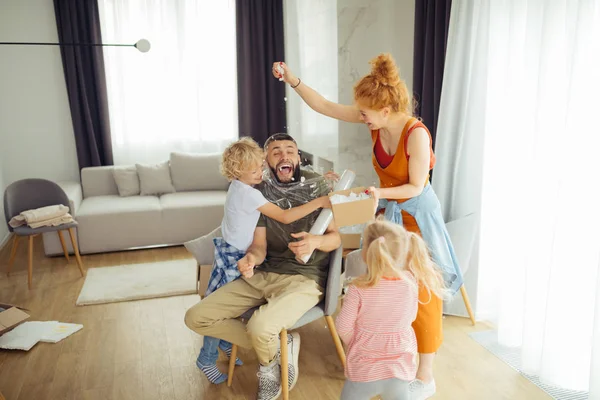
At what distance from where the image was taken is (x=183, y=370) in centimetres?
268

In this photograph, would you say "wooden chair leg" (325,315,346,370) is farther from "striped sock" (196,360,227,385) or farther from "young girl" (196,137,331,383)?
"striped sock" (196,360,227,385)

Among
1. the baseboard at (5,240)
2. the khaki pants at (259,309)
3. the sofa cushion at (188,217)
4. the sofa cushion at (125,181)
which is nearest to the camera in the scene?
the khaki pants at (259,309)

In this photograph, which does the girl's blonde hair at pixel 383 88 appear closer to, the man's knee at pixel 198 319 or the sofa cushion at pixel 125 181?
the man's knee at pixel 198 319

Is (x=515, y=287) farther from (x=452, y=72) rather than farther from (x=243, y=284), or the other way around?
(x=243, y=284)

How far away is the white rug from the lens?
3631 mm

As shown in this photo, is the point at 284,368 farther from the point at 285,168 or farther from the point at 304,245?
the point at 285,168

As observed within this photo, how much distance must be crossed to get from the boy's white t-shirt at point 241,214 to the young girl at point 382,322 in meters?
0.75

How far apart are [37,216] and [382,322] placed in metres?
2.91

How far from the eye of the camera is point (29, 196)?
401cm

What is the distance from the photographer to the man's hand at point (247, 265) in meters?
2.41

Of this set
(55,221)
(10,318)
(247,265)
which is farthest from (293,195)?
(55,221)

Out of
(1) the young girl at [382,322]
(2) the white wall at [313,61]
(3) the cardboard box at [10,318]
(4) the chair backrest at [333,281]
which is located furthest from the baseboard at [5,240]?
(1) the young girl at [382,322]

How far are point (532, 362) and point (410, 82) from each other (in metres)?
1.96

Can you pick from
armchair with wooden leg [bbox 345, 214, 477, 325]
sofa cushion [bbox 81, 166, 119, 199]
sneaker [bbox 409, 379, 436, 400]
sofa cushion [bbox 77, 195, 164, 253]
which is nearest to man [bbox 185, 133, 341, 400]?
armchair with wooden leg [bbox 345, 214, 477, 325]
